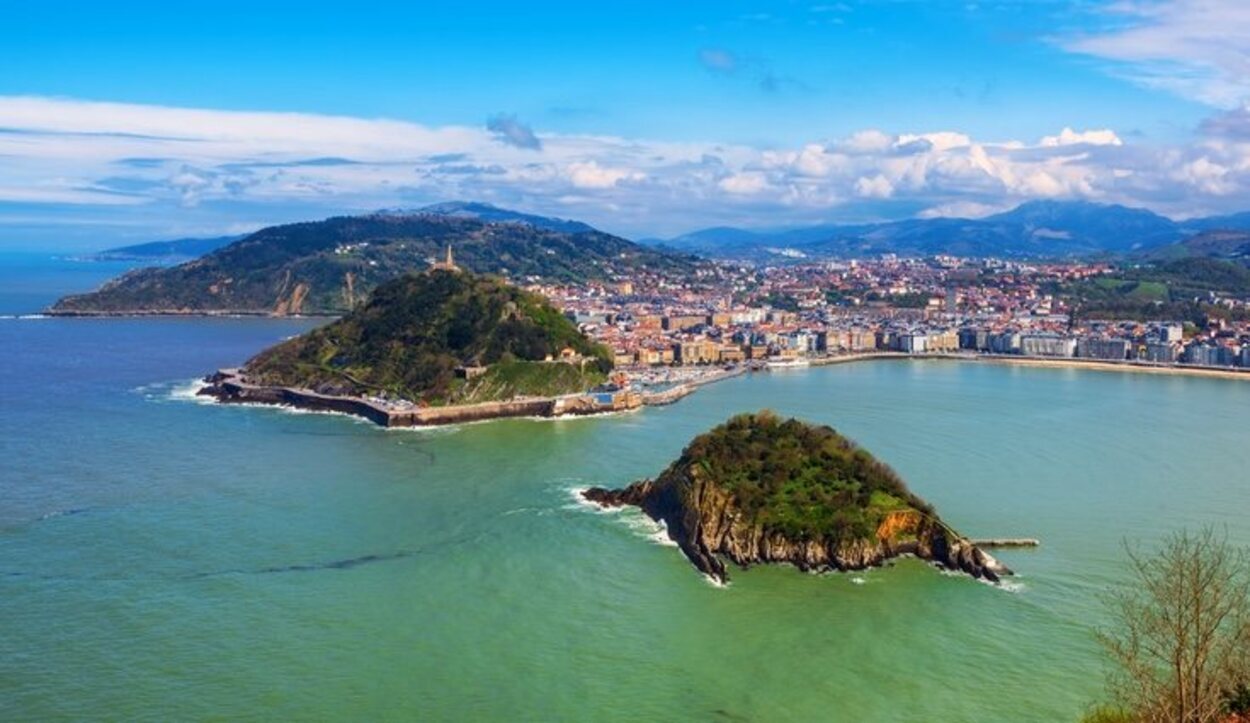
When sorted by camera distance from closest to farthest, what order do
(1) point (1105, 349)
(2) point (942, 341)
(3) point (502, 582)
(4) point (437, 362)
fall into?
1. (3) point (502, 582)
2. (4) point (437, 362)
3. (1) point (1105, 349)
4. (2) point (942, 341)

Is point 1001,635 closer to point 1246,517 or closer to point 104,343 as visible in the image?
point 1246,517

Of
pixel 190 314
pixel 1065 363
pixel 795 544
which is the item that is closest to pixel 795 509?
pixel 795 544

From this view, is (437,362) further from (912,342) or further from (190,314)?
(190,314)

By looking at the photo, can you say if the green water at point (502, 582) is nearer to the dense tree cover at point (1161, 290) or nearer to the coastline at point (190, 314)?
the dense tree cover at point (1161, 290)

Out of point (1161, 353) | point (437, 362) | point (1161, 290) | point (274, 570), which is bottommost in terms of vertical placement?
point (274, 570)

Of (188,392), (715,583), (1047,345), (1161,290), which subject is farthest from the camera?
(1161,290)

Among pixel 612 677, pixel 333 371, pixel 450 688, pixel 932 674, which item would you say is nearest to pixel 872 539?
pixel 932 674
